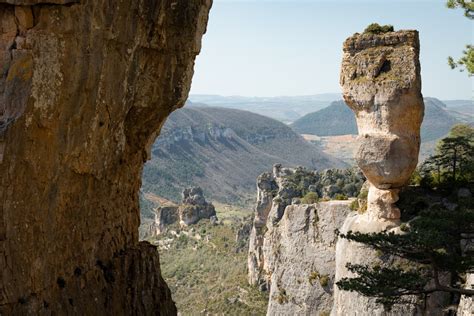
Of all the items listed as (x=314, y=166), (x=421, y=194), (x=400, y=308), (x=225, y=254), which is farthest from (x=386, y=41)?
(x=314, y=166)

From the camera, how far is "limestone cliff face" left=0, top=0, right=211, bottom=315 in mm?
7719

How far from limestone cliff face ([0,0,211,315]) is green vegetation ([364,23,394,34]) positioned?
46.7ft

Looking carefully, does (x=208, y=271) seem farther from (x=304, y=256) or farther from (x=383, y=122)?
(x=383, y=122)

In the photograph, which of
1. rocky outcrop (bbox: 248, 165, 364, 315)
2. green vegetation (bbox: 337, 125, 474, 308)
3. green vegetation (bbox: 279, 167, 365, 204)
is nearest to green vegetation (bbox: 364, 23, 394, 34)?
rocky outcrop (bbox: 248, 165, 364, 315)

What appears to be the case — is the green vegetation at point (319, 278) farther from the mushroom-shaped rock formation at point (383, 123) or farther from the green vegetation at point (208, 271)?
the green vegetation at point (208, 271)

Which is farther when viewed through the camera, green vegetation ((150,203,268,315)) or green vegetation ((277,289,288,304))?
green vegetation ((150,203,268,315))

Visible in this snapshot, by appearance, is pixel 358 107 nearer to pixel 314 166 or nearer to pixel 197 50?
pixel 197 50

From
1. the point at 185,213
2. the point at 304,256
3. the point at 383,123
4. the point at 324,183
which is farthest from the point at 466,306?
the point at 185,213

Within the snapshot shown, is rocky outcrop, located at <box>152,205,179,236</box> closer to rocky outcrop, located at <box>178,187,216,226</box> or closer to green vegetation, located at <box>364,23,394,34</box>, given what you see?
rocky outcrop, located at <box>178,187,216,226</box>

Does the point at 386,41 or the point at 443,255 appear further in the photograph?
the point at 386,41

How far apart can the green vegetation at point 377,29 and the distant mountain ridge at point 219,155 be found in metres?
89.1

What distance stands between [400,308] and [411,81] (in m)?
8.07

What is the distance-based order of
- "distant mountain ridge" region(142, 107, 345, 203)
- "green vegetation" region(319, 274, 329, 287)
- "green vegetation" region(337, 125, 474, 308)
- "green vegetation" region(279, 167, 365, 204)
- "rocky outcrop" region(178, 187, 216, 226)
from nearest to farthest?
"green vegetation" region(337, 125, 474, 308) < "green vegetation" region(319, 274, 329, 287) < "green vegetation" region(279, 167, 365, 204) < "rocky outcrop" region(178, 187, 216, 226) < "distant mountain ridge" region(142, 107, 345, 203)

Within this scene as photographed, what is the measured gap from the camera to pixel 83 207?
9445 millimetres
